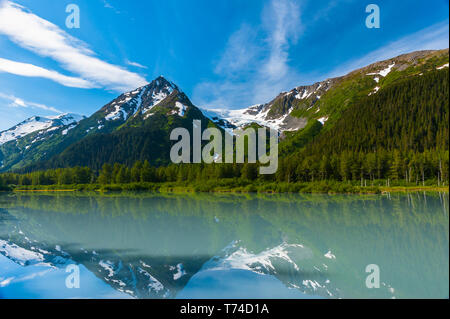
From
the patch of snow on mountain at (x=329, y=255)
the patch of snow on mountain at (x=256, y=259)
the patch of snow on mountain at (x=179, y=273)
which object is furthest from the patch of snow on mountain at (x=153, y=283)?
the patch of snow on mountain at (x=329, y=255)

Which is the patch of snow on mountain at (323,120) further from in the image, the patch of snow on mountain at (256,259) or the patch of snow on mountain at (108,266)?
the patch of snow on mountain at (108,266)

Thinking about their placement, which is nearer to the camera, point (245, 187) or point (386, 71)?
point (245, 187)

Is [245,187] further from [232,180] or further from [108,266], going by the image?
[108,266]

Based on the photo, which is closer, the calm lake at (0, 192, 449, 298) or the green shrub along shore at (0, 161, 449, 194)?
the calm lake at (0, 192, 449, 298)

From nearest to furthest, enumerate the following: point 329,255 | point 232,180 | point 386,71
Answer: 1. point 329,255
2. point 232,180
3. point 386,71

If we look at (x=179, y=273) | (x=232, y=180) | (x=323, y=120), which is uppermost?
(x=323, y=120)

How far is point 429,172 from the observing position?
→ 57969 mm

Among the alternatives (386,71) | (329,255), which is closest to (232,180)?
→ (329,255)

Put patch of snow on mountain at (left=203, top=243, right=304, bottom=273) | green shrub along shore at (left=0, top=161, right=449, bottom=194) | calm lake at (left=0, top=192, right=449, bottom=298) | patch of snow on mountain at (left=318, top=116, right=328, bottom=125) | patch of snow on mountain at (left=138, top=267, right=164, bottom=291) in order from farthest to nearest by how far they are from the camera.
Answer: patch of snow on mountain at (left=318, top=116, right=328, bottom=125), green shrub along shore at (left=0, top=161, right=449, bottom=194), patch of snow on mountain at (left=203, top=243, right=304, bottom=273), patch of snow on mountain at (left=138, top=267, right=164, bottom=291), calm lake at (left=0, top=192, right=449, bottom=298)

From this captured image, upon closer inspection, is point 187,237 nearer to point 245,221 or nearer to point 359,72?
point 245,221

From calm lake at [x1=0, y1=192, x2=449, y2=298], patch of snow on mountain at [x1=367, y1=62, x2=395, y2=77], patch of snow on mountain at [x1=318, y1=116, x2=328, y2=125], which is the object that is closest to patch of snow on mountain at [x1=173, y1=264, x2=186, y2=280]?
calm lake at [x1=0, y1=192, x2=449, y2=298]

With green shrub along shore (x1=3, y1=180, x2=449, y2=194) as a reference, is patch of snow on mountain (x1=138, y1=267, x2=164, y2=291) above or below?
below

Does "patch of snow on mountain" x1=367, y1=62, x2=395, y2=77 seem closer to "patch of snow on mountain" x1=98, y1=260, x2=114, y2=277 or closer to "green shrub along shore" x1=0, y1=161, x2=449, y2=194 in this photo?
"green shrub along shore" x1=0, y1=161, x2=449, y2=194

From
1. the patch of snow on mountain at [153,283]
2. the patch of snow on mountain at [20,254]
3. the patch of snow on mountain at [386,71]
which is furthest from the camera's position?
the patch of snow on mountain at [386,71]
